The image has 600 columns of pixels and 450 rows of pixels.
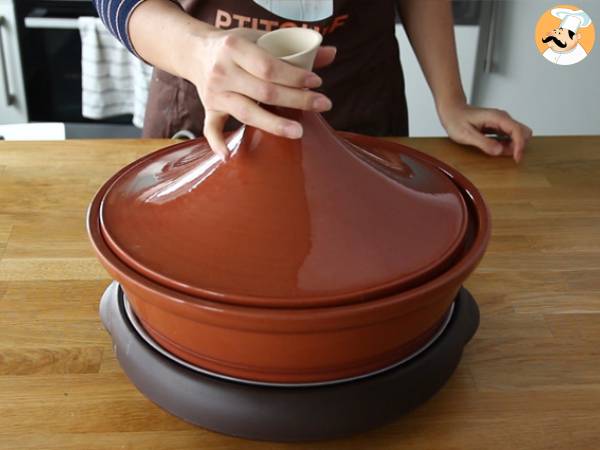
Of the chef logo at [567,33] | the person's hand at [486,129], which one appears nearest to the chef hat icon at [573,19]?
the chef logo at [567,33]

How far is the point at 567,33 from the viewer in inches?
81.0

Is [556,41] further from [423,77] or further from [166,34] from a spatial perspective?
[166,34]

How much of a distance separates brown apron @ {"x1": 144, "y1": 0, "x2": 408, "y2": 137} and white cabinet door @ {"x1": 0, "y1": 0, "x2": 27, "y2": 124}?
124 centimetres

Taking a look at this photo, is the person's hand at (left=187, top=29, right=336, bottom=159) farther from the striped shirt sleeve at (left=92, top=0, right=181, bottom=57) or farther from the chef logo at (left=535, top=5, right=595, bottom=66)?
the chef logo at (left=535, top=5, right=595, bottom=66)

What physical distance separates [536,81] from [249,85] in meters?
1.97

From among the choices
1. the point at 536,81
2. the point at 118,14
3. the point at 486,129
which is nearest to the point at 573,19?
the point at 536,81

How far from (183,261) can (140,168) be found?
19cm

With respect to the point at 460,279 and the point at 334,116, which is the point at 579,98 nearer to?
the point at 334,116

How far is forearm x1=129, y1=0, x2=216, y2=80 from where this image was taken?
0.77 metres

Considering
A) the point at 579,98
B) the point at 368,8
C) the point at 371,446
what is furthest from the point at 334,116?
the point at 579,98

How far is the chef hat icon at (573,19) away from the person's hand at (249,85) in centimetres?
165

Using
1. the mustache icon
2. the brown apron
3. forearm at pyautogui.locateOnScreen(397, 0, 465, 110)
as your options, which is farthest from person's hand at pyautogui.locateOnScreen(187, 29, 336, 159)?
the mustache icon

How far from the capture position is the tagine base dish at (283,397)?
59 cm

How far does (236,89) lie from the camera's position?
0.64 m
